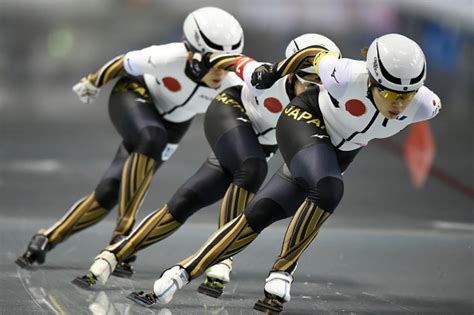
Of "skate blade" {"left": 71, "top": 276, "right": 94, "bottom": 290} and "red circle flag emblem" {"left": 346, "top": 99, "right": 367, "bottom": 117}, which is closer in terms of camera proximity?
"red circle flag emblem" {"left": 346, "top": 99, "right": 367, "bottom": 117}

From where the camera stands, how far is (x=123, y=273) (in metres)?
7.69

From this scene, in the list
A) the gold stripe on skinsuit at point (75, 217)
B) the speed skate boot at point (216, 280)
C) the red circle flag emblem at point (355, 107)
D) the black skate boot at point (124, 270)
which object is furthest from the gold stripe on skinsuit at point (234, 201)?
the gold stripe on skinsuit at point (75, 217)

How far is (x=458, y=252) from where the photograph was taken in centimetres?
888

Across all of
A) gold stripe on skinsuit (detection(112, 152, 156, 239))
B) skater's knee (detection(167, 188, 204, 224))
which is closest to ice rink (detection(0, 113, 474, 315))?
gold stripe on skinsuit (detection(112, 152, 156, 239))

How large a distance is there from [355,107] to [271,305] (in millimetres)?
1277

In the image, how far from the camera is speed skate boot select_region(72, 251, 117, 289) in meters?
7.21

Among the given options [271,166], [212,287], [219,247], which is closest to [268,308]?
[219,247]

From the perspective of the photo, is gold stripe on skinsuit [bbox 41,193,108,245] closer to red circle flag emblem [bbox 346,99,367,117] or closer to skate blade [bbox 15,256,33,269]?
skate blade [bbox 15,256,33,269]

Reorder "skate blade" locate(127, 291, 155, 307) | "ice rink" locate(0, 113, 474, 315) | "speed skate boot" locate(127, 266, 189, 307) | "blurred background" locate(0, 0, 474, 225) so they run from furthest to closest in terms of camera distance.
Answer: "blurred background" locate(0, 0, 474, 225), "ice rink" locate(0, 113, 474, 315), "skate blade" locate(127, 291, 155, 307), "speed skate boot" locate(127, 266, 189, 307)

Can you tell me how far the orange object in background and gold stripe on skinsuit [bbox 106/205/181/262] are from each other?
490 cm

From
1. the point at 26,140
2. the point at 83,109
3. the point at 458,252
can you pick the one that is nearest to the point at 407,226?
the point at 458,252

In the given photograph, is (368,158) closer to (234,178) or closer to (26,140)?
(26,140)

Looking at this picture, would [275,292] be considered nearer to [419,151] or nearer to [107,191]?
[107,191]

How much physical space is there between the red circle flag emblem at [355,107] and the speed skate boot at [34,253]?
2.67 metres
